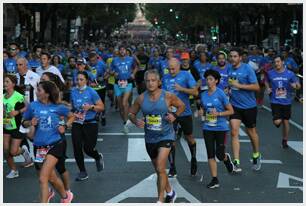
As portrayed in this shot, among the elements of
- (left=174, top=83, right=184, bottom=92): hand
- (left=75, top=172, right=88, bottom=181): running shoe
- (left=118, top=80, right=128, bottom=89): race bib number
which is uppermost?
(left=174, top=83, right=184, bottom=92): hand

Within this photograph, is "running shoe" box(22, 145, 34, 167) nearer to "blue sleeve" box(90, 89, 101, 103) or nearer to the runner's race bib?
"blue sleeve" box(90, 89, 101, 103)

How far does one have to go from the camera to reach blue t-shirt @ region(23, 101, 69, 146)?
7605 mm

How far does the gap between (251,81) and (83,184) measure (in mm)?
2874

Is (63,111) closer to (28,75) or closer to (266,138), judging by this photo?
(28,75)

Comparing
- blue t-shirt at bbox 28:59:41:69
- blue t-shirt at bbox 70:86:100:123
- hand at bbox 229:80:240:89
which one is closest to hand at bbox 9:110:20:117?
blue t-shirt at bbox 70:86:100:123

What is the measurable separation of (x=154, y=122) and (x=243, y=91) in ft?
9.06

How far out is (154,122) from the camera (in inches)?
309

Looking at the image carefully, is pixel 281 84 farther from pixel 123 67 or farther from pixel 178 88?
pixel 123 67

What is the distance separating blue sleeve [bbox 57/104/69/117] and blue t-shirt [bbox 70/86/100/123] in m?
1.45

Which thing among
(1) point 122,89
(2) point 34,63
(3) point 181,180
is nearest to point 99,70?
(1) point 122,89

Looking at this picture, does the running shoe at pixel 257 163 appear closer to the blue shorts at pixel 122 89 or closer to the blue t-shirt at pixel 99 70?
the blue shorts at pixel 122 89

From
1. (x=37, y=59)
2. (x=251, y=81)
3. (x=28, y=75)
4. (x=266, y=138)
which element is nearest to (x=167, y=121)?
(x=251, y=81)

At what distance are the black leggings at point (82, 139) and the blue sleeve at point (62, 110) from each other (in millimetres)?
1628

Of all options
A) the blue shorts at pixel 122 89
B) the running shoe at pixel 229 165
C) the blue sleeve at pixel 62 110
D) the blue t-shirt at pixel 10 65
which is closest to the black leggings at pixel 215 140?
the running shoe at pixel 229 165
